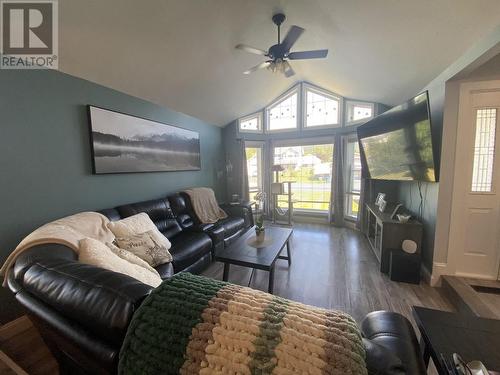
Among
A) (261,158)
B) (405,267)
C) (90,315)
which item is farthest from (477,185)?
(261,158)

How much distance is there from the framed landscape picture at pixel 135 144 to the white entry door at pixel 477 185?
12.2 ft

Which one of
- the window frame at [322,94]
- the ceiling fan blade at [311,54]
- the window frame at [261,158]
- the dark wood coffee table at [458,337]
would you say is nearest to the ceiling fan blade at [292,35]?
Result: the ceiling fan blade at [311,54]

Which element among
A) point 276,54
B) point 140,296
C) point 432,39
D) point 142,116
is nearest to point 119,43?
point 142,116

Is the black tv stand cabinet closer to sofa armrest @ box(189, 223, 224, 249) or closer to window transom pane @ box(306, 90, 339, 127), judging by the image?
sofa armrest @ box(189, 223, 224, 249)

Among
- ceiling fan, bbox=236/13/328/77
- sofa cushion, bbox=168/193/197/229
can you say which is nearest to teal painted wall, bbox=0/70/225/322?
sofa cushion, bbox=168/193/197/229

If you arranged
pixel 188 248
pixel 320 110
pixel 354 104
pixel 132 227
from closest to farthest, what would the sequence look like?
pixel 132 227
pixel 188 248
pixel 354 104
pixel 320 110

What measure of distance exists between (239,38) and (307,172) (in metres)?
3.15

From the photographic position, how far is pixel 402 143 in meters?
2.43

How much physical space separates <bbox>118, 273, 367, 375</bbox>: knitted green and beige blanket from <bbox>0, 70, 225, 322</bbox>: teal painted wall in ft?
6.63

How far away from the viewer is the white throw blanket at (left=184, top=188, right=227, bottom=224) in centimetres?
325

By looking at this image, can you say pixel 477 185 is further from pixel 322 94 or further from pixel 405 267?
pixel 322 94

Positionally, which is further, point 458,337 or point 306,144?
point 306,144

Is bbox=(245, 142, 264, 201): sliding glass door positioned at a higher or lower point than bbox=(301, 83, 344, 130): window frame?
lower

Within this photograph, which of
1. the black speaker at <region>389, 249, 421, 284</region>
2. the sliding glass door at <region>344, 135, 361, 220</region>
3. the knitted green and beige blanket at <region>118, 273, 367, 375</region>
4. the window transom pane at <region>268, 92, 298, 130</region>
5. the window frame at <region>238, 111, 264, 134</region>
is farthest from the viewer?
the window frame at <region>238, 111, 264, 134</region>
